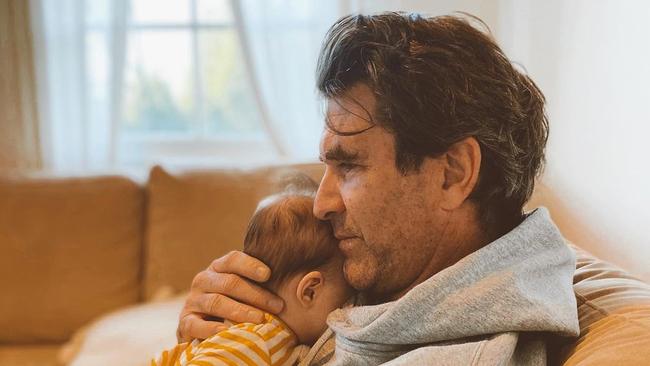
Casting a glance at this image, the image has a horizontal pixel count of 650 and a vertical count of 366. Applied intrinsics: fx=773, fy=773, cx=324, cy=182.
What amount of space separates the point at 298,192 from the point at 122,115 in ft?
6.80

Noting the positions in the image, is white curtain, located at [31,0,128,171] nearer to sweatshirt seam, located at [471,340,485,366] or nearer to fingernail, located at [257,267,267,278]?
fingernail, located at [257,267,267,278]

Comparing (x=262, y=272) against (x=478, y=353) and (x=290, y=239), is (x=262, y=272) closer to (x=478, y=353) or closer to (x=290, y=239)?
(x=290, y=239)

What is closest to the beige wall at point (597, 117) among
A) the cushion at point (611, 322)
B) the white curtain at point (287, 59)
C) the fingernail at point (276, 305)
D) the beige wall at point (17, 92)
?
the cushion at point (611, 322)

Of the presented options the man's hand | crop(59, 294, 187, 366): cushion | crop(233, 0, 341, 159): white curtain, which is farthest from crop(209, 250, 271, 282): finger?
crop(233, 0, 341, 159): white curtain

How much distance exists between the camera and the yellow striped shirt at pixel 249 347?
3.91 ft

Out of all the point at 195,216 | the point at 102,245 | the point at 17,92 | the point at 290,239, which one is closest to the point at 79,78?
the point at 17,92

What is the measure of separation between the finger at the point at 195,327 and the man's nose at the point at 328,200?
257mm

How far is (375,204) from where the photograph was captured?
1239 millimetres

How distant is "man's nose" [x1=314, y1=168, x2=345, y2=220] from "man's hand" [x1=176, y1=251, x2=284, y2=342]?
137 mm

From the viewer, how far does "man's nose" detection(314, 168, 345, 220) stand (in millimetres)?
1274

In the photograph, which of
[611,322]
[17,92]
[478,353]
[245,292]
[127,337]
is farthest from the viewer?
[17,92]

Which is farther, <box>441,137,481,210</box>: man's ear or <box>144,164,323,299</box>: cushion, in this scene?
<box>144,164,323,299</box>: cushion

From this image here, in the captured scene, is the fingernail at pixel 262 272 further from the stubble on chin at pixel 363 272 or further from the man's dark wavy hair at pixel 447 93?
the man's dark wavy hair at pixel 447 93

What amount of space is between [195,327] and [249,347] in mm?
196
